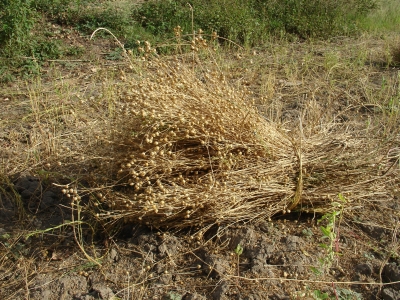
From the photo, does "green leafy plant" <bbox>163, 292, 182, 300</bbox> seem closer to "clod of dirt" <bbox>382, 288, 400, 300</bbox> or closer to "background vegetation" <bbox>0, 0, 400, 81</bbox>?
"clod of dirt" <bbox>382, 288, 400, 300</bbox>

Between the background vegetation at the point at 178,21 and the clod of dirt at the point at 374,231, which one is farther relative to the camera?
the background vegetation at the point at 178,21

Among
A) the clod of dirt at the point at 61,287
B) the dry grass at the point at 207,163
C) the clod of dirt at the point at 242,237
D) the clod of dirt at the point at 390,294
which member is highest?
the dry grass at the point at 207,163

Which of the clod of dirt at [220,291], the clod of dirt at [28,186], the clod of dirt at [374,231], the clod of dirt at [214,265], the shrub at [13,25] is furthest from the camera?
the shrub at [13,25]

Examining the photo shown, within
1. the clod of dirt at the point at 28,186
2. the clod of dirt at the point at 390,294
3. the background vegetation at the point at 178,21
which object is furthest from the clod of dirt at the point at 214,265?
the background vegetation at the point at 178,21

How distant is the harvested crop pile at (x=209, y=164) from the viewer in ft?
9.61

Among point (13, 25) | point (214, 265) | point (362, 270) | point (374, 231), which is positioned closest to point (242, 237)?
point (214, 265)

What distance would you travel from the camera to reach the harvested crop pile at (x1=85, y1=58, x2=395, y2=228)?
293 centimetres

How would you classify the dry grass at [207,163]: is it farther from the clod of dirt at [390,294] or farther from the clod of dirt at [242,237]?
the clod of dirt at [390,294]

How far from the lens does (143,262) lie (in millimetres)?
2910

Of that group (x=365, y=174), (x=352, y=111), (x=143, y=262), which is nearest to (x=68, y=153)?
(x=143, y=262)

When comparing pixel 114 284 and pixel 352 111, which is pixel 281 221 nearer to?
pixel 114 284

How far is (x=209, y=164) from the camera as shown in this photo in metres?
3.08

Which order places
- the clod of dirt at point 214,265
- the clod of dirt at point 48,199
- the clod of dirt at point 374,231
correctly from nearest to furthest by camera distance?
the clod of dirt at point 214,265
the clod of dirt at point 374,231
the clod of dirt at point 48,199

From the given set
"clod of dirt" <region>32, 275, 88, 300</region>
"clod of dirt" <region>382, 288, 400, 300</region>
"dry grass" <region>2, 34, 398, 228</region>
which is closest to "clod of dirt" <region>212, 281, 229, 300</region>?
"dry grass" <region>2, 34, 398, 228</region>
